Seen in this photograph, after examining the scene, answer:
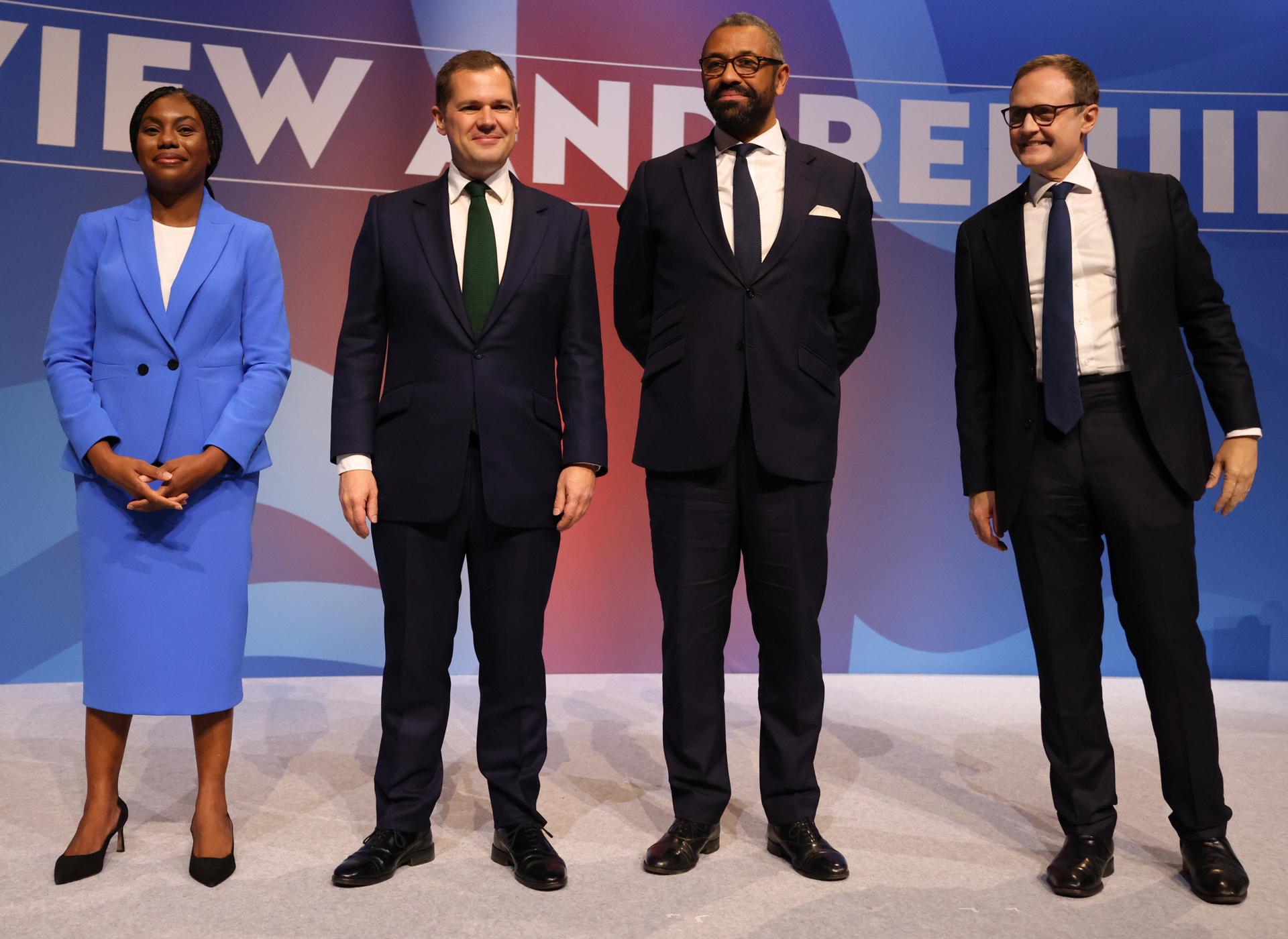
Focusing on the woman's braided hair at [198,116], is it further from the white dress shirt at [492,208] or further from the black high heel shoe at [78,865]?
the black high heel shoe at [78,865]

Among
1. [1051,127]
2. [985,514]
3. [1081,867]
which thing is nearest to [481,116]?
[1051,127]

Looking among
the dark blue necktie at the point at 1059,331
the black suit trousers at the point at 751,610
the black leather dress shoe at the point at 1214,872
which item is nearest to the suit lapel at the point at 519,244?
the black suit trousers at the point at 751,610

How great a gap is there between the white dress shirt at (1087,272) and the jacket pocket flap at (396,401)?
4.76 feet

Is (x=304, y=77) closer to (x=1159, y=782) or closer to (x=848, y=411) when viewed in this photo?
(x=848, y=411)

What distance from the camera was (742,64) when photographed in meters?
2.54

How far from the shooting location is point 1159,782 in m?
3.30

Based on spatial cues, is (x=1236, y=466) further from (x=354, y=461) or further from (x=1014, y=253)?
(x=354, y=461)

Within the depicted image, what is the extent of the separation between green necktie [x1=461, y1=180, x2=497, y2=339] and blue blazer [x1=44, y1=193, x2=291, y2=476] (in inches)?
20.0

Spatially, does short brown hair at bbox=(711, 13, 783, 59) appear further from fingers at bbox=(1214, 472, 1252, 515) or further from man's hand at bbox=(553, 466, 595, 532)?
fingers at bbox=(1214, 472, 1252, 515)

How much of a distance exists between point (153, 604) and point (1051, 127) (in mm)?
2293

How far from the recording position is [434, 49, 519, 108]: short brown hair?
8.07 ft

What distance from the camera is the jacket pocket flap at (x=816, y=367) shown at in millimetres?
2570

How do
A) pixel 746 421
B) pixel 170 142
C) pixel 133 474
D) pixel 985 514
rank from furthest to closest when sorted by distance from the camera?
pixel 985 514
pixel 746 421
pixel 170 142
pixel 133 474

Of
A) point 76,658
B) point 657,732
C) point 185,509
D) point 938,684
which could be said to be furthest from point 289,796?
point 938,684
